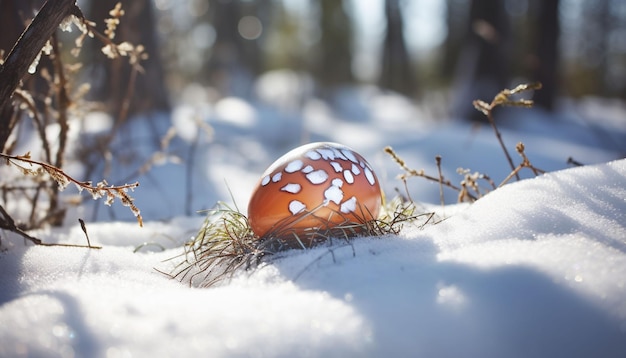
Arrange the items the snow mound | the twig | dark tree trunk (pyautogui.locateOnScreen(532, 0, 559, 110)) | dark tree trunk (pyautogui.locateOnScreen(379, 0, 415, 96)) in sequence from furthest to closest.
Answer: dark tree trunk (pyautogui.locateOnScreen(379, 0, 415, 96)), dark tree trunk (pyautogui.locateOnScreen(532, 0, 559, 110)), the twig, the snow mound

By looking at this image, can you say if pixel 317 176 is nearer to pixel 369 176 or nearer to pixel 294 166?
pixel 294 166

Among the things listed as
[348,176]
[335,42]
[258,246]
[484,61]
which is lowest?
[258,246]

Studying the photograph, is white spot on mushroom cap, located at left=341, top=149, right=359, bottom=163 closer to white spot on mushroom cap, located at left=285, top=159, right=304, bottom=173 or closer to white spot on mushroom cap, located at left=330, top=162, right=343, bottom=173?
white spot on mushroom cap, located at left=330, top=162, right=343, bottom=173

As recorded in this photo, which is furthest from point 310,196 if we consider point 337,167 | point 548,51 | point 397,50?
point 397,50

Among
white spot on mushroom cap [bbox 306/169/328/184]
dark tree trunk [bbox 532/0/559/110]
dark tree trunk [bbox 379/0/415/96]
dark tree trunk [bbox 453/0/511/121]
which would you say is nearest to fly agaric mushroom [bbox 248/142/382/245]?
white spot on mushroom cap [bbox 306/169/328/184]

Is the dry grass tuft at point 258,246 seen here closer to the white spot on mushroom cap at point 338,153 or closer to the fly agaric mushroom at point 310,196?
the fly agaric mushroom at point 310,196

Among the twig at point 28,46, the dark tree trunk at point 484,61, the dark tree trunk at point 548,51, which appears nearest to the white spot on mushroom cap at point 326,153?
the twig at point 28,46

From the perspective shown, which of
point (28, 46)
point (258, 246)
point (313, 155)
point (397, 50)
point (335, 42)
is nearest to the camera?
point (28, 46)
